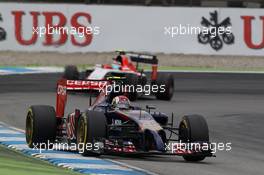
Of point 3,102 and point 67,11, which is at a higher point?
point 67,11

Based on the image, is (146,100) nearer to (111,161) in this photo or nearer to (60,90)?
(60,90)

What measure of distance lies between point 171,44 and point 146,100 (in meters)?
12.3

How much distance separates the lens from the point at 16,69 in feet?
117

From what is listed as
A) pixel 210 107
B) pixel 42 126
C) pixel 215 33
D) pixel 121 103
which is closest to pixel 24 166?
pixel 42 126

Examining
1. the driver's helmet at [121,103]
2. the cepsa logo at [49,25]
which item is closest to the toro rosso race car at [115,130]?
the driver's helmet at [121,103]

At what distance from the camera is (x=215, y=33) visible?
37.6 meters

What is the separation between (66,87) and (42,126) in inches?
38.1

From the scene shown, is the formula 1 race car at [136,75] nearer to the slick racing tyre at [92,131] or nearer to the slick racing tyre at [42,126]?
the slick racing tyre at [42,126]

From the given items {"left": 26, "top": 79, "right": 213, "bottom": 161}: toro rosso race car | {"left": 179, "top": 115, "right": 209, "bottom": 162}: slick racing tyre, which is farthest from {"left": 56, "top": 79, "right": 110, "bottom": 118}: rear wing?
{"left": 179, "top": 115, "right": 209, "bottom": 162}: slick racing tyre

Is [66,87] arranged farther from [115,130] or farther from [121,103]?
[115,130]

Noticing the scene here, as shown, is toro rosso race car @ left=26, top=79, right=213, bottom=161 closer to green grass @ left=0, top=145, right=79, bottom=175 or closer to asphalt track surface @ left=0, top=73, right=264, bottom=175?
asphalt track surface @ left=0, top=73, right=264, bottom=175

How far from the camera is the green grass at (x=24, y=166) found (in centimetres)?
1221

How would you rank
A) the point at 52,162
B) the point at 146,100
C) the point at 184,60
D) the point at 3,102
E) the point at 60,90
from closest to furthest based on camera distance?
the point at 52,162
the point at 60,90
the point at 3,102
the point at 146,100
the point at 184,60

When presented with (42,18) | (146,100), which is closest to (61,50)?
(42,18)
